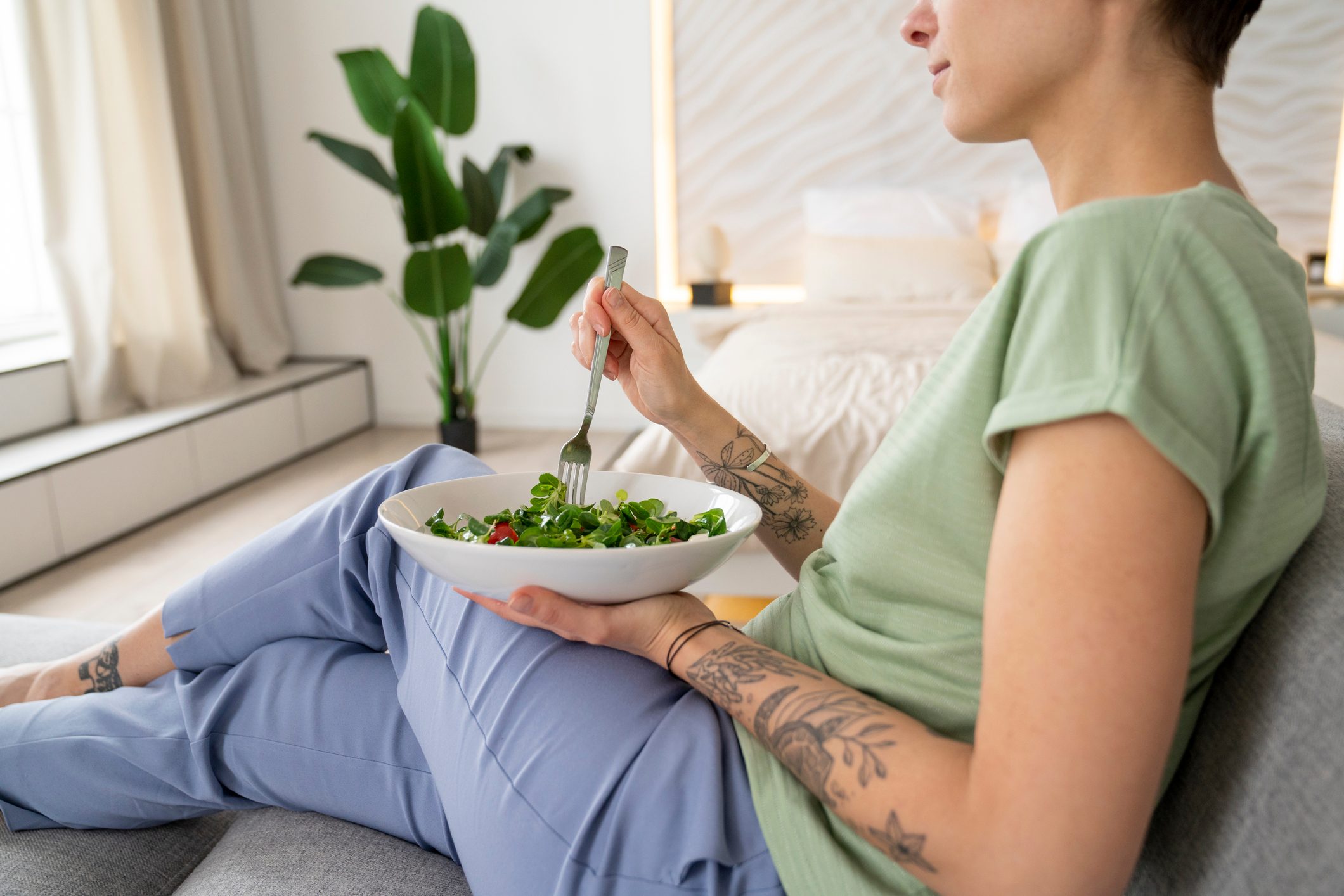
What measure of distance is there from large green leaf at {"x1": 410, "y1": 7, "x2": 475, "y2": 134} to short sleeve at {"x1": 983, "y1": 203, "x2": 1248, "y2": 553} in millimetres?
3471

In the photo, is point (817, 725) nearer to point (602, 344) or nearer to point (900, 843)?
point (900, 843)

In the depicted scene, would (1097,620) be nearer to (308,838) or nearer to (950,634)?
(950,634)

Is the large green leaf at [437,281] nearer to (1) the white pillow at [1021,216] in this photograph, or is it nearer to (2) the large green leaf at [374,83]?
(2) the large green leaf at [374,83]

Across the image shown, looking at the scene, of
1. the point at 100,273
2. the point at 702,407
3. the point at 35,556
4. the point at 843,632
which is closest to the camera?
the point at 843,632

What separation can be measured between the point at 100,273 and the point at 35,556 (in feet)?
3.57

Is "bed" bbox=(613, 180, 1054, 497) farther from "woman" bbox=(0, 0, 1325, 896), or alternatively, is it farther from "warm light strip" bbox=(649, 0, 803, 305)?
"woman" bbox=(0, 0, 1325, 896)

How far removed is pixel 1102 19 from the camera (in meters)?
0.70

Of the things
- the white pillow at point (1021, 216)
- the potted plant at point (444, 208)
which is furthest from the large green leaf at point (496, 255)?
the white pillow at point (1021, 216)

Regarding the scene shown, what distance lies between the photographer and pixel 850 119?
4207 millimetres

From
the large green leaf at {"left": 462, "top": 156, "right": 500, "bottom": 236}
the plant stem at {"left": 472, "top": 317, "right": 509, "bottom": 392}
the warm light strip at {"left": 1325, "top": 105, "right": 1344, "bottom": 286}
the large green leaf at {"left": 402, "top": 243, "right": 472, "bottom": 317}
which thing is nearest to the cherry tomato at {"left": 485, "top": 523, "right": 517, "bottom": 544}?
the large green leaf at {"left": 402, "top": 243, "right": 472, "bottom": 317}

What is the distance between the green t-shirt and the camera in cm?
56

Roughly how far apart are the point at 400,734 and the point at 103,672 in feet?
1.51

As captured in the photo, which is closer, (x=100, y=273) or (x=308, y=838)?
(x=308, y=838)

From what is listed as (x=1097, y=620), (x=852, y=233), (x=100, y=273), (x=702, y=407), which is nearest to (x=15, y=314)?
(x=100, y=273)
